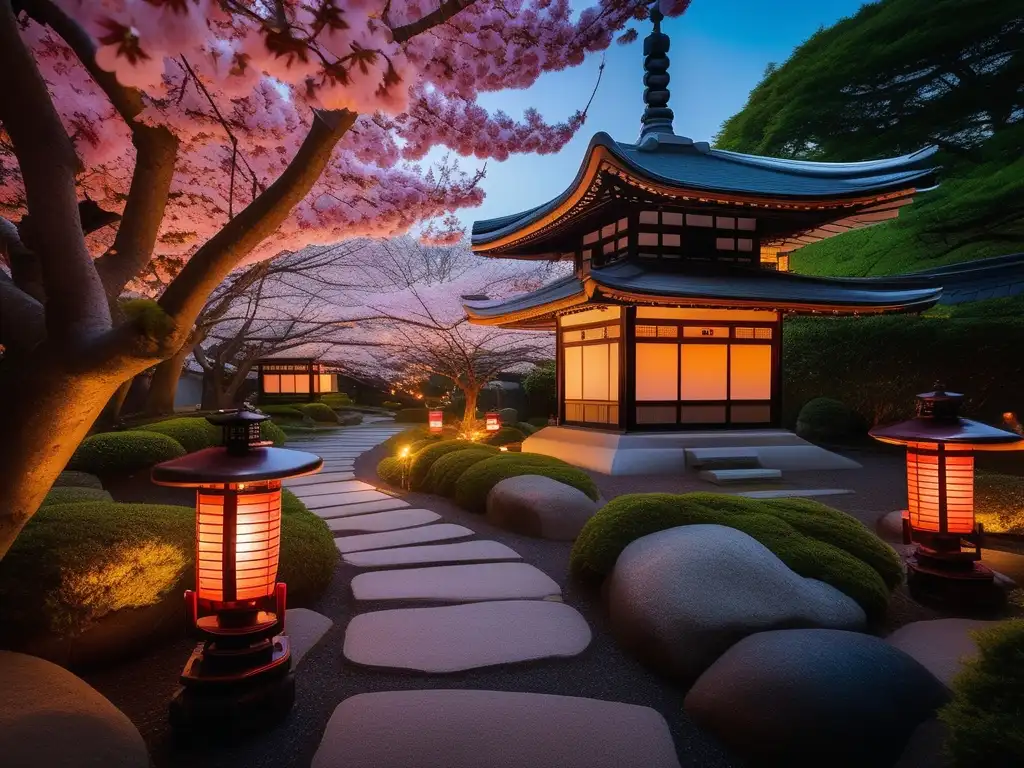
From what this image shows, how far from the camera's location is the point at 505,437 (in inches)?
595

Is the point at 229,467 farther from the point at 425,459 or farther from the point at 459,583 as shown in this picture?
the point at 425,459

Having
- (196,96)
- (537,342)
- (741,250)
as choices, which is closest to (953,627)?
(196,96)

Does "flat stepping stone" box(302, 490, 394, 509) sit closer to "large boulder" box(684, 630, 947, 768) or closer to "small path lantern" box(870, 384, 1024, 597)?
"large boulder" box(684, 630, 947, 768)

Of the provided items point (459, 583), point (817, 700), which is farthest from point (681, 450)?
point (817, 700)

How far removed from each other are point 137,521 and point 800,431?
602 inches

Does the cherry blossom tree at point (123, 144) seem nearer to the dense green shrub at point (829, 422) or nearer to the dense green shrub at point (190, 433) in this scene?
the dense green shrub at point (190, 433)

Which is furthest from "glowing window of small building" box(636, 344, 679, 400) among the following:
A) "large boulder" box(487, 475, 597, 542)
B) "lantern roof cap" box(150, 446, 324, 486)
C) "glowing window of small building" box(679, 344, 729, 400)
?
"lantern roof cap" box(150, 446, 324, 486)

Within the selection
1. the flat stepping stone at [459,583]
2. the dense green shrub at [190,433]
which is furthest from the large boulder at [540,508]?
the dense green shrub at [190,433]

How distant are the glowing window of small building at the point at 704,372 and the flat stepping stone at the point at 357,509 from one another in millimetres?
6315

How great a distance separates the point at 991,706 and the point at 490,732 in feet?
6.02

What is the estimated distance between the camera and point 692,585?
3229mm

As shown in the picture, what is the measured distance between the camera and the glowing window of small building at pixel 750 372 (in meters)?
11.7

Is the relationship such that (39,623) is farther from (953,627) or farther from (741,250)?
(741,250)

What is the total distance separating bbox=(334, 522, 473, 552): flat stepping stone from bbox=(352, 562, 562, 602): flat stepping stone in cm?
88
